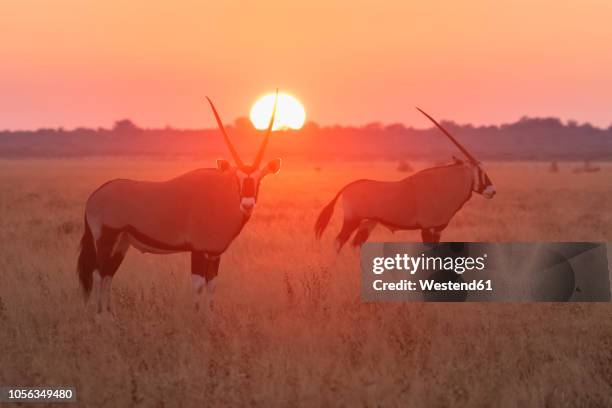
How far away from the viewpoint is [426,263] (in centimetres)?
1034

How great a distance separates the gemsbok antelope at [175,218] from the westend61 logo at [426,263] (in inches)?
109

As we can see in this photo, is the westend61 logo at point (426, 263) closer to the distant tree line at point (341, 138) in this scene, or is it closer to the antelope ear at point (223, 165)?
the antelope ear at point (223, 165)

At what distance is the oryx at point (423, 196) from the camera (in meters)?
11.1

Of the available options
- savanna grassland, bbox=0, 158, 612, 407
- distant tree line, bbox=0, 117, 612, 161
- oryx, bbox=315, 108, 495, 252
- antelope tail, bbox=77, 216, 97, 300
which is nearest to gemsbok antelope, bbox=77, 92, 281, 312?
antelope tail, bbox=77, 216, 97, 300

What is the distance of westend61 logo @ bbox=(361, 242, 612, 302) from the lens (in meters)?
9.24

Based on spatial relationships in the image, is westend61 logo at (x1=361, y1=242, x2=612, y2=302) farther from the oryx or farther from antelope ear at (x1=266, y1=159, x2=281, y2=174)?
antelope ear at (x1=266, y1=159, x2=281, y2=174)

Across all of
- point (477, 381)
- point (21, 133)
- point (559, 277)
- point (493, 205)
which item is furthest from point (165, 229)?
point (21, 133)

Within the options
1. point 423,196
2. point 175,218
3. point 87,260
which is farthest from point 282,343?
point 423,196

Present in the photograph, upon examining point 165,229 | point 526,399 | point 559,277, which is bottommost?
point 526,399

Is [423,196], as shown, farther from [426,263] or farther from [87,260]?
[87,260]

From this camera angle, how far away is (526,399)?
5.95m

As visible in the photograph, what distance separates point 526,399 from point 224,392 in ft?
7.54

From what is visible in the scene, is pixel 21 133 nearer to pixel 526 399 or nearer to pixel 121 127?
pixel 121 127

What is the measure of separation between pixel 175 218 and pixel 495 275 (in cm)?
434
